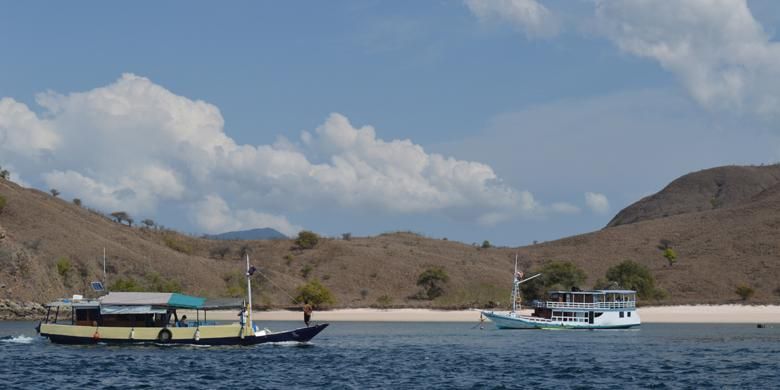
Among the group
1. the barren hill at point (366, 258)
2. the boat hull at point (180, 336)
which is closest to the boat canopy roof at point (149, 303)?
the boat hull at point (180, 336)

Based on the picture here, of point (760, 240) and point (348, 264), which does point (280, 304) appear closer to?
point (348, 264)

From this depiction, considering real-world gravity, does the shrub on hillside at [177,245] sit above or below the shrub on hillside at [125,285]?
above

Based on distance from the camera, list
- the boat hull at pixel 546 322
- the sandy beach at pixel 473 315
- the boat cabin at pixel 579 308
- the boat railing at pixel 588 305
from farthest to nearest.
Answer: the sandy beach at pixel 473 315 < the boat railing at pixel 588 305 < the boat cabin at pixel 579 308 < the boat hull at pixel 546 322

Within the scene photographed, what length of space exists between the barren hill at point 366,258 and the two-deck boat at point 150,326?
48345 mm

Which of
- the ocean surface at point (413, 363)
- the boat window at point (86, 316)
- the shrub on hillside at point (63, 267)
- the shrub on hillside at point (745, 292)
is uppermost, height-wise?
the shrub on hillside at point (63, 267)

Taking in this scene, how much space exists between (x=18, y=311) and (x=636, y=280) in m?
78.1

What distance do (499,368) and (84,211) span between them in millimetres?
123004

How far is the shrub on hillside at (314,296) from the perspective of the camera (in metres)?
124

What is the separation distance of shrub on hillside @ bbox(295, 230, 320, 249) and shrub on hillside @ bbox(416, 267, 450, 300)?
30867mm

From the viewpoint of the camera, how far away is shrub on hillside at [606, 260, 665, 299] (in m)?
132

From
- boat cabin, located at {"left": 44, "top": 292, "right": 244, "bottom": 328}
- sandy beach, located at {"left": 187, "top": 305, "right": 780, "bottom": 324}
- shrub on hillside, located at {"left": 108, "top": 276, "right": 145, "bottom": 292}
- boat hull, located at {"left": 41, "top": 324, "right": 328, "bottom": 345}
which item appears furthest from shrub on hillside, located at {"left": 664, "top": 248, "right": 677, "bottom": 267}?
boat cabin, located at {"left": 44, "top": 292, "right": 244, "bottom": 328}

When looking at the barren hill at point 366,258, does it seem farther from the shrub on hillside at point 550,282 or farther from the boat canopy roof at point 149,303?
the boat canopy roof at point 149,303

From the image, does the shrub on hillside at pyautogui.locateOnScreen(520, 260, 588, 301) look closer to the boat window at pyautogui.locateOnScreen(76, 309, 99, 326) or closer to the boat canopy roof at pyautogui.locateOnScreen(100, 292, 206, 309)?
the boat canopy roof at pyautogui.locateOnScreen(100, 292, 206, 309)

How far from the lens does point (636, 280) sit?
132250 millimetres
